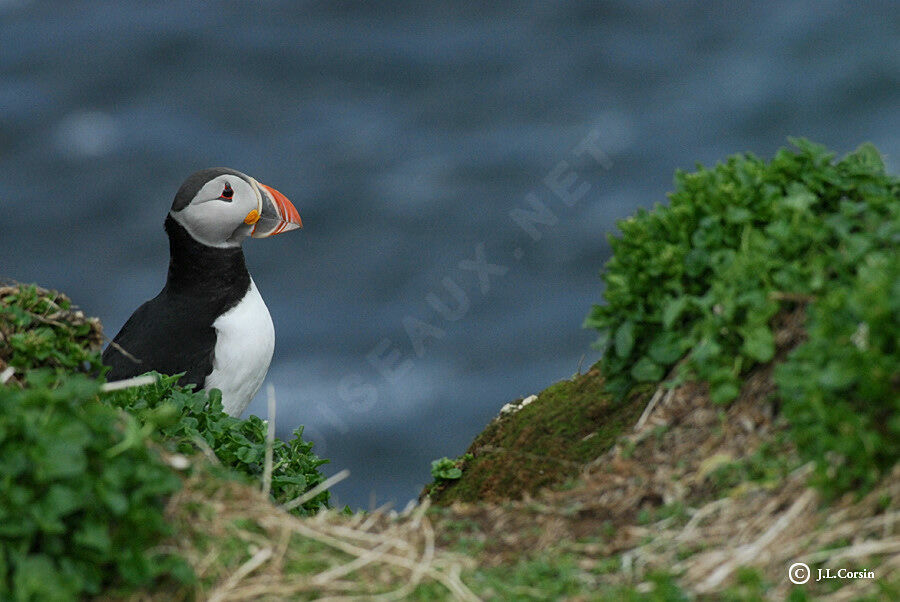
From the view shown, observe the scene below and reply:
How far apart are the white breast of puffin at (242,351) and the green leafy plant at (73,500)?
4.14m

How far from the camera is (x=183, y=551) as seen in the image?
3701 millimetres

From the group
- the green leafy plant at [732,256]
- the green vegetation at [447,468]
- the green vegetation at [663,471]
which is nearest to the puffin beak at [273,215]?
the green vegetation at [447,468]

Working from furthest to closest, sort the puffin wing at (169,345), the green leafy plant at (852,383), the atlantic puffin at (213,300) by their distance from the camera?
1. the atlantic puffin at (213,300)
2. the puffin wing at (169,345)
3. the green leafy plant at (852,383)

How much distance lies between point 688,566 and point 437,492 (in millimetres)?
2611

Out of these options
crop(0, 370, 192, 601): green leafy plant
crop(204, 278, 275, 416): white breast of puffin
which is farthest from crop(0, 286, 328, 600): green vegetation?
crop(204, 278, 275, 416): white breast of puffin

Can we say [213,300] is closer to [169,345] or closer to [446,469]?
[169,345]

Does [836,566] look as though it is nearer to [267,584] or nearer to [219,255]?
[267,584]

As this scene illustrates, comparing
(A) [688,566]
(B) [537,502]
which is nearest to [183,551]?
(B) [537,502]

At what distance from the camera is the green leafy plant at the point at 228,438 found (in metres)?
6.08

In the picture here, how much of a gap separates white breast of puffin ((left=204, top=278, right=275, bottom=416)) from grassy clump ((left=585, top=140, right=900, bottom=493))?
3772 millimetres

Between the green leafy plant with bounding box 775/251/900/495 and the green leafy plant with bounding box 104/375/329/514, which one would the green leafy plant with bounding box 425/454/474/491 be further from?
the green leafy plant with bounding box 775/251/900/495

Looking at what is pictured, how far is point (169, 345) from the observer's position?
25.3 feet

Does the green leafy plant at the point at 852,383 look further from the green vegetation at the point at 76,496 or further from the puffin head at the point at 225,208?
the puffin head at the point at 225,208

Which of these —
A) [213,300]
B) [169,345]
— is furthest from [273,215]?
[169,345]
